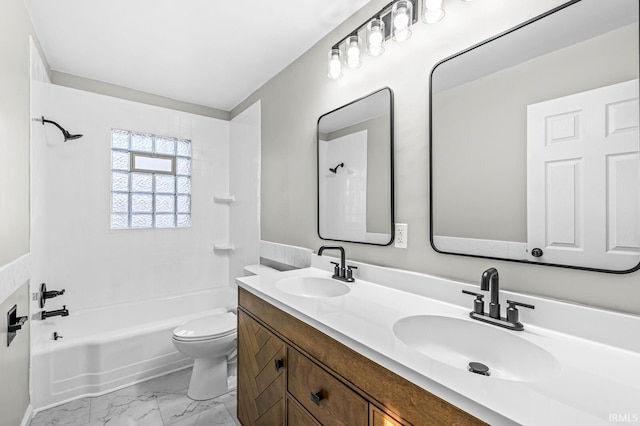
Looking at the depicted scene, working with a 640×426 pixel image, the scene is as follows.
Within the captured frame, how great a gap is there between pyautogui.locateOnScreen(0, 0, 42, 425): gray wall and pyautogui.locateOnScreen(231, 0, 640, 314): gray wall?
4.96 ft

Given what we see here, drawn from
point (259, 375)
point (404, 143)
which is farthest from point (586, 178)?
point (259, 375)

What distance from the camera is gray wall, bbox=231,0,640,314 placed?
0.98 m

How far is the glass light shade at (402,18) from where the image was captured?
1.31 metres

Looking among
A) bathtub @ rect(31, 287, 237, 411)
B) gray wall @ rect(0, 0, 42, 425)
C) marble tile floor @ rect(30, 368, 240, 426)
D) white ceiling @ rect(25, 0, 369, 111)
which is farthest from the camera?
bathtub @ rect(31, 287, 237, 411)

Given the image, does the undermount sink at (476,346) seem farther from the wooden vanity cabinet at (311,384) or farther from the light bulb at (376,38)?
the light bulb at (376,38)

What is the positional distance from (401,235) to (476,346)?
1.92 feet

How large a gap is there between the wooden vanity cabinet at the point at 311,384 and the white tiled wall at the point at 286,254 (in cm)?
55

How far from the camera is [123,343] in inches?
86.5

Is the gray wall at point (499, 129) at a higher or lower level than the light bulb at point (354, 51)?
lower

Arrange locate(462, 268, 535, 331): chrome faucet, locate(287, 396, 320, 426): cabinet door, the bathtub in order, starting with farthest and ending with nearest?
the bathtub
locate(287, 396, 320, 426): cabinet door
locate(462, 268, 535, 331): chrome faucet

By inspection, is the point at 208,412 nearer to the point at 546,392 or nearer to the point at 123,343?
the point at 123,343

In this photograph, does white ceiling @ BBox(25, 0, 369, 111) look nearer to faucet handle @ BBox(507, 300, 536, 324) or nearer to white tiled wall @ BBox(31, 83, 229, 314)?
Result: white tiled wall @ BBox(31, 83, 229, 314)

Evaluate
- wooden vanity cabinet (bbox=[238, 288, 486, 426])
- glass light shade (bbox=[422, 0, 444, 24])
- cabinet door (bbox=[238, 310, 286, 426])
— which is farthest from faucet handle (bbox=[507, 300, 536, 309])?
glass light shade (bbox=[422, 0, 444, 24])

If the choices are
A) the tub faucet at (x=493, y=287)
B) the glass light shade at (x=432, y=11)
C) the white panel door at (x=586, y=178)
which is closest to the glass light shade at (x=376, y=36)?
the glass light shade at (x=432, y=11)
